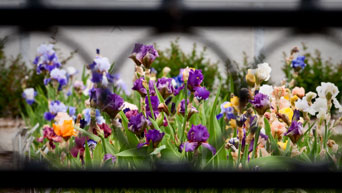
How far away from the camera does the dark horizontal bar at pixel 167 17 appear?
0.43m

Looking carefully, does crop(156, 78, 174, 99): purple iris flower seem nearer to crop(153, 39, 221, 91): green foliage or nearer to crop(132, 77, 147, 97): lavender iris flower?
crop(132, 77, 147, 97): lavender iris flower

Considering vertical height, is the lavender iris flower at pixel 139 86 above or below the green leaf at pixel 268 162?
above

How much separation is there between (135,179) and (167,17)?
0.55 ft

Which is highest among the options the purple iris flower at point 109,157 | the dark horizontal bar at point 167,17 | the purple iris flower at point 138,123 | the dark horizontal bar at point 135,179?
the dark horizontal bar at point 167,17

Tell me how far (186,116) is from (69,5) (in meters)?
1.35

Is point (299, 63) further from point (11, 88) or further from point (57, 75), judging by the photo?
point (11, 88)

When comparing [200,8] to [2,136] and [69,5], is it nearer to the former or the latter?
[69,5]

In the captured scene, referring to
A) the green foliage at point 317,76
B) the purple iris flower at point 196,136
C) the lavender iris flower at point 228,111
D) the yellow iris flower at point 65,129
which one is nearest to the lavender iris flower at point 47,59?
the yellow iris flower at point 65,129

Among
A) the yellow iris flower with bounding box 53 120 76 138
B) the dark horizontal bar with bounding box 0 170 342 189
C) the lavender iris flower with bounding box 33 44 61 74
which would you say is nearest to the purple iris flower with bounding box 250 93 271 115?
the yellow iris flower with bounding box 53 120 76 138

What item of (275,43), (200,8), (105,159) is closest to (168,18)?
(200,8)

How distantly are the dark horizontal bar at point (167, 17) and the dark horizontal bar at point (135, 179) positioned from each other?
0.15m

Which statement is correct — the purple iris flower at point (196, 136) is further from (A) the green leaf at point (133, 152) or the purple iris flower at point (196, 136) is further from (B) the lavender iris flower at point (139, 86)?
(B) the lavender iris flower at point (139, 86)

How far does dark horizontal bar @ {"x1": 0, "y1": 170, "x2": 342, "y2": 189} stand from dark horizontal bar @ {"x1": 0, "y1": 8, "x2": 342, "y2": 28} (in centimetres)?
15

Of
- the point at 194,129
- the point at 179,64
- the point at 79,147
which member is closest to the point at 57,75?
the point at 79,147
